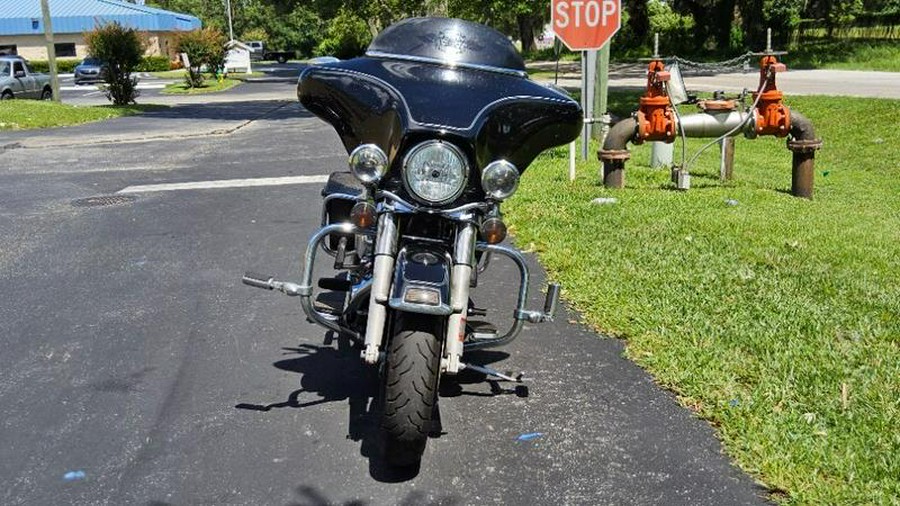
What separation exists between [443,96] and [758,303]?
8.60 ft

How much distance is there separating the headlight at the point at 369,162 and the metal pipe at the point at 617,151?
6.21m

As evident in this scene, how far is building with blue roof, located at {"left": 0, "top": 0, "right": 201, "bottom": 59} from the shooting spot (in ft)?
195

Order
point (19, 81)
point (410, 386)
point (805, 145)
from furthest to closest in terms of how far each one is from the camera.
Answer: point (19, 81) < point (805, 145) < point (410, 386)

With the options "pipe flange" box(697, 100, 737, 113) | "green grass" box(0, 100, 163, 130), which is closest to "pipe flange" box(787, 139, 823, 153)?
"pipe flange" box(697, 100, 737, 113)

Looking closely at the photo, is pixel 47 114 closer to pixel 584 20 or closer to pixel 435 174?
pixel 584 20

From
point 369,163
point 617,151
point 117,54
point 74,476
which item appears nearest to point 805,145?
point 617,151

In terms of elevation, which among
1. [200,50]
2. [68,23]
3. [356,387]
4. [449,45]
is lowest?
[356,387]

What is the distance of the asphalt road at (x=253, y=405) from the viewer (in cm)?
353

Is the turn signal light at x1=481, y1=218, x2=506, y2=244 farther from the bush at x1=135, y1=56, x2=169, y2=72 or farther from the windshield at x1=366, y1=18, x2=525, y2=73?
the bush at x1=135, y1=56, x2=169, y2=72

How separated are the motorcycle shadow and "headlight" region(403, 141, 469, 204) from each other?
102 centimetres

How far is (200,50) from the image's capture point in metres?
38.7

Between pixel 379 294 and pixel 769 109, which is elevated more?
pixel 769 109

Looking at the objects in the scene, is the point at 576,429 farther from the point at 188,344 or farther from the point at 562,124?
the point at 188,344

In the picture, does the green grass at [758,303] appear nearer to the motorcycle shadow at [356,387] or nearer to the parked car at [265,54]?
the motorcycle shadow at [356,387]
